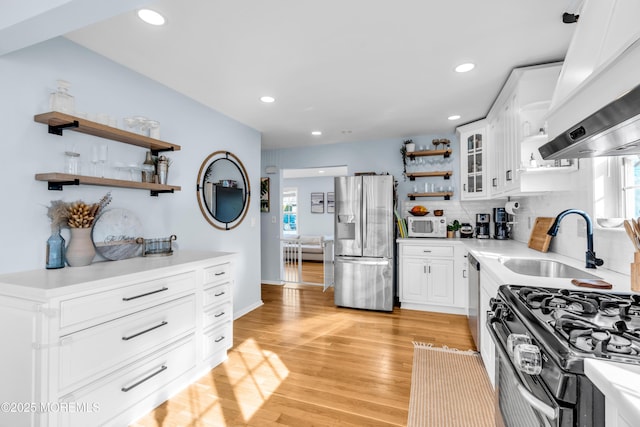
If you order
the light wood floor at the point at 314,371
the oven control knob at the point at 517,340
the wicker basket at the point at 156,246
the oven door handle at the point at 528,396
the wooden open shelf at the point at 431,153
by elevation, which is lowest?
the light wood floor at the point at 314,371

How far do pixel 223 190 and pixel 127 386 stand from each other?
7.04ft

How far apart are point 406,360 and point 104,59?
3.42 m

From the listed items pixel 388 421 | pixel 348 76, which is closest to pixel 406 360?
pixel 388 421

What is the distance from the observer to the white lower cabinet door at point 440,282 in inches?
145

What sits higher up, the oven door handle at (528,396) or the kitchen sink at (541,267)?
the kitchen sink at (541,267)

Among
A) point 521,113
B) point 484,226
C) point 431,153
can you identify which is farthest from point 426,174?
point 521,113

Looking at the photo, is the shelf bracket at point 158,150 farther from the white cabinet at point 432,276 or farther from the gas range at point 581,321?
the white cabinet at point 432,276

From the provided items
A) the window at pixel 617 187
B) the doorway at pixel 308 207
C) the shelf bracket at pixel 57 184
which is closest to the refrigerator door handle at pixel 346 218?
the window at pixel 617 187

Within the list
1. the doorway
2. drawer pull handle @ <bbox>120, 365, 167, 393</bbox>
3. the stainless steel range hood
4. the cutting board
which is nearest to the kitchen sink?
the cutting board

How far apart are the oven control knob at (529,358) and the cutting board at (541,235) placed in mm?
2092

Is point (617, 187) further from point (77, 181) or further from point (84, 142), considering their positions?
point (84, 142)

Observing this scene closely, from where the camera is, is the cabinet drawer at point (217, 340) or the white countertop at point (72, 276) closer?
the white countertop at point (72, 276)

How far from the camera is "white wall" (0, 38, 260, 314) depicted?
5.61 ft

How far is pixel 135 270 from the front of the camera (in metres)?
1.82
